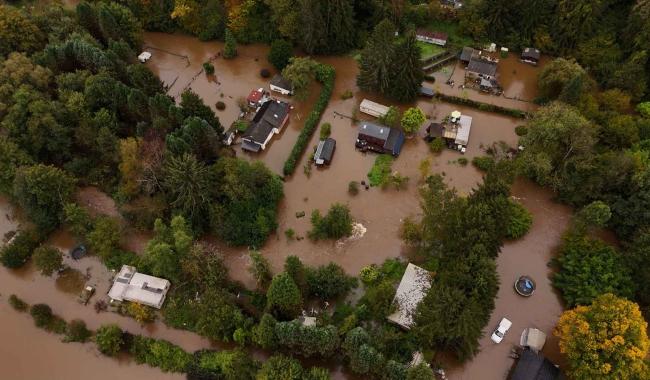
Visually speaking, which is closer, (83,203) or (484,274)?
(484,274)

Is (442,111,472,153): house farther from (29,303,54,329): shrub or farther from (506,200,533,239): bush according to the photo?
(29,303,54,329): shrub

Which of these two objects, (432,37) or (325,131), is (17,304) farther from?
(432,37)

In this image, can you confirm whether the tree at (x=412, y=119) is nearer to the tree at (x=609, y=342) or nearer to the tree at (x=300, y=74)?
the tree at (x=300, y=74)

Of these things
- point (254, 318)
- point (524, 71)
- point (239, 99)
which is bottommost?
point (254, 318)

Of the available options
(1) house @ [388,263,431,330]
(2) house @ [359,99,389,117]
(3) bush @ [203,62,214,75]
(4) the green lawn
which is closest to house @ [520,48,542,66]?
(4) the green lawn

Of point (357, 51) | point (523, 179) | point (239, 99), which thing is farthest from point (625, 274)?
point (239, 99)

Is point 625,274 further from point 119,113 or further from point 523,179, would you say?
Result: point 119,113

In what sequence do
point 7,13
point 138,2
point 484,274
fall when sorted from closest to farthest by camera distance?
point 484,274
point 7,13
point 138,2
